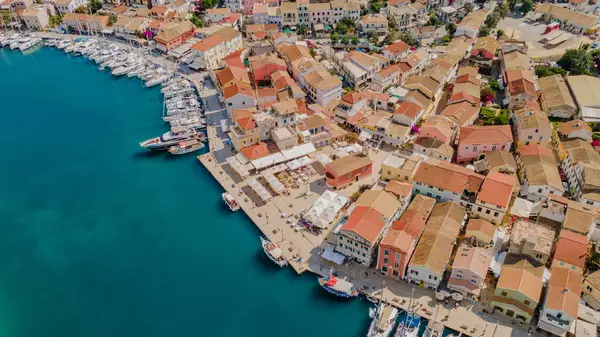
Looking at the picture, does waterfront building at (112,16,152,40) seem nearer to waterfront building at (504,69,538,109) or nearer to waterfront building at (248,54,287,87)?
waterfront building at (248,54,287,87)

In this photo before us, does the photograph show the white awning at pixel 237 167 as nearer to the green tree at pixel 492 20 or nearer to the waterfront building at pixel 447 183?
the waterfront building at pixel 447 183

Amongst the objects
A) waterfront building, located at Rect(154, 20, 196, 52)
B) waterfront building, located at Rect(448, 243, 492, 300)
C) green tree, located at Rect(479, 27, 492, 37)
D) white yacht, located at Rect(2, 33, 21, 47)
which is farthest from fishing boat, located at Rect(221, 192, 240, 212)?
white yacht, located at Rect(2, 33, 21, 47)

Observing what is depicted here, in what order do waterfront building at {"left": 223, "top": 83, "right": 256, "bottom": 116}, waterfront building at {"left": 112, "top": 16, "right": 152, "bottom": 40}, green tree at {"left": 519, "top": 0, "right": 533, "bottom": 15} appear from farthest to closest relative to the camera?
green tree at {"left": 519, "top": 0, "right": 533, "bottom": 15} → waterfront building at {"left": 112, "top": 16, "right": 152, "bottom": 40} → waterfront building at {"left": 223, "top": 83, "right": 256, "bottom": 116}

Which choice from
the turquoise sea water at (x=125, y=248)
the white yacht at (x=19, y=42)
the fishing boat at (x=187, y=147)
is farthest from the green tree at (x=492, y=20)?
the white yacht at (x=19, y=42)

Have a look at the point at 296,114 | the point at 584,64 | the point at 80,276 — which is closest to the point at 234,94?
the point at 296,114

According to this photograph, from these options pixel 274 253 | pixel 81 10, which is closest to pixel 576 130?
pixel 274 253

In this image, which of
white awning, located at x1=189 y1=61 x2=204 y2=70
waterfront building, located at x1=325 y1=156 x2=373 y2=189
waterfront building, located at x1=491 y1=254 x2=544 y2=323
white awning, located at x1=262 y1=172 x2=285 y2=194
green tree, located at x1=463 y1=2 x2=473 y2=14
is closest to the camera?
waterfront building, located at x1=491 y1=254 x2=544 y2=323

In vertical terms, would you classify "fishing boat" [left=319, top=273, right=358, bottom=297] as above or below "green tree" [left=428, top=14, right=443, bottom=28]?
below
